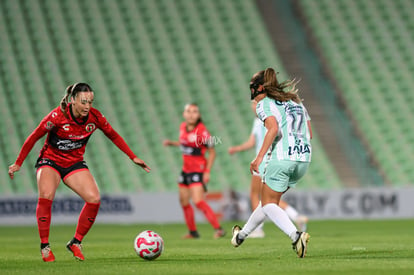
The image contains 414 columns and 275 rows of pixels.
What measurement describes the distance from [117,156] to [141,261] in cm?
1426

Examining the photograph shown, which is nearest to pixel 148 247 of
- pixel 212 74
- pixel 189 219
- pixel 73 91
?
pixel 73 91

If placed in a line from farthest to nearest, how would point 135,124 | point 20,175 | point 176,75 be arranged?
point 176,75 < point 135,124 < point 20,175

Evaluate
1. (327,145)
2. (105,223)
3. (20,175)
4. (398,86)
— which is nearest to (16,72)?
(20,175)

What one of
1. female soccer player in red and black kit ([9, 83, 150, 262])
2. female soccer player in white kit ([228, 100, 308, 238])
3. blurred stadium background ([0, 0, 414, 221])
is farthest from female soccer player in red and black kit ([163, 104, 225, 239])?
blurred stadium background ([0, 0, 414, 221])

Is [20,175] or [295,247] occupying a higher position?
[20,175]

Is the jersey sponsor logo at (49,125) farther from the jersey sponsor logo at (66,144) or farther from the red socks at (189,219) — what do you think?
the red socks at (189,219)

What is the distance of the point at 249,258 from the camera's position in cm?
872

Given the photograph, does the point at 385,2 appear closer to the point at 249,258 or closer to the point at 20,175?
the point at 20,175

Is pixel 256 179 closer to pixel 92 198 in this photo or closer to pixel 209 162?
pixel 209 162

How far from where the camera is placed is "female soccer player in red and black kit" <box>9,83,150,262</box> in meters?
8.76

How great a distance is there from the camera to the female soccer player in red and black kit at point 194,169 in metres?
13.5

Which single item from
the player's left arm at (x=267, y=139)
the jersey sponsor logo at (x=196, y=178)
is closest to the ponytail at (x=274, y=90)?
the player's left arm at (x=267, y=139)

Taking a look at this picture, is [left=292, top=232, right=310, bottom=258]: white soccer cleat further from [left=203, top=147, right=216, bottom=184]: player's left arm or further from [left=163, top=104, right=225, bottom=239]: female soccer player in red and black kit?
[left=203, top=147, right=216, bottom=184]: player's left arm

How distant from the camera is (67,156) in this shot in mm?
9008
